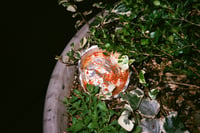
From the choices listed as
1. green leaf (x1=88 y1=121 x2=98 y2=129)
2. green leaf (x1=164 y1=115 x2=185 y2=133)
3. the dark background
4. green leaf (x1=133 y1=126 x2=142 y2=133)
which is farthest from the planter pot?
the dark background

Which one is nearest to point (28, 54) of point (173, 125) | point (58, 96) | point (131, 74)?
point (58, 96)

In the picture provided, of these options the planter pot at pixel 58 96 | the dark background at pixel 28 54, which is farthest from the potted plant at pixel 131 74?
the dark background at pixel 28 54

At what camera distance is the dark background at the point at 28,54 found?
72.2 inches

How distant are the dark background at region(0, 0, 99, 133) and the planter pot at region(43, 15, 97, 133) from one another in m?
0.78

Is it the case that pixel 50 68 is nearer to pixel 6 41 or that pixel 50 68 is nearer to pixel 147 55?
pixel 6 41

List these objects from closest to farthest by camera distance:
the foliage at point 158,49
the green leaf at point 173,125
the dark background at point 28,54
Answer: the foliage at point 158,49 < the green leaf at point 173,125 < the dark background at point 28,54

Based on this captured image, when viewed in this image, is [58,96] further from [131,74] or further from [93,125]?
[131,74]

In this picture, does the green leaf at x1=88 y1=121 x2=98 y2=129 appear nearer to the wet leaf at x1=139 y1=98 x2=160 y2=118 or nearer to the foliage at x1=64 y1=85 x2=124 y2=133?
the foliage at x1=64 y1=85 x2=124 y2=133

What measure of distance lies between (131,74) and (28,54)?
1269 mm

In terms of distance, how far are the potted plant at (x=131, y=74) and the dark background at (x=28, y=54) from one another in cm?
78

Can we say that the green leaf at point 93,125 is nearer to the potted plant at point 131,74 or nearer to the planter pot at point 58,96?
the potted plant at point 131,74

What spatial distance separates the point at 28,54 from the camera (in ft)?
6.70

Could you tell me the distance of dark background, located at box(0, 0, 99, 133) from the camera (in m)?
1.83

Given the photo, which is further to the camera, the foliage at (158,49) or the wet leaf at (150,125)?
the wet leaf at (150,125)
